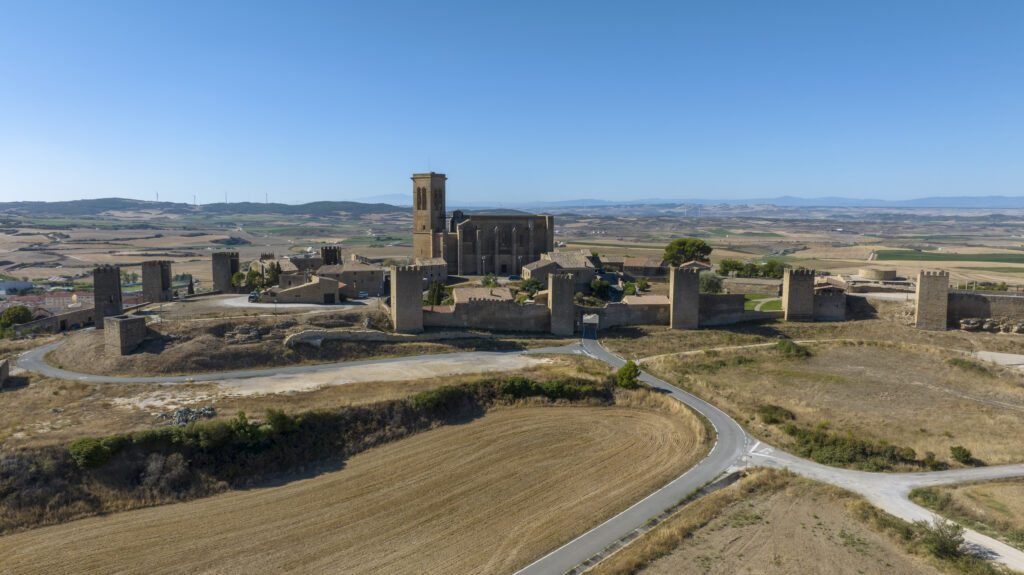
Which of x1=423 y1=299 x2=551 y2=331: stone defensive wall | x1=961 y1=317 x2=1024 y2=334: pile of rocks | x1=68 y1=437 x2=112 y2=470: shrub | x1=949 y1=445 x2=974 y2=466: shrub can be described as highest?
x1=423 y1=299 x2=551 y2=331: stone defensive wall

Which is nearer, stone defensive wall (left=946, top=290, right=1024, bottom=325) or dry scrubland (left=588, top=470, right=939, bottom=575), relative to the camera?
dry scrubland (left=588, top=470, right=939, bottom=575)

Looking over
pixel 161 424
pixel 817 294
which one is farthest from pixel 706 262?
pixel 161 424

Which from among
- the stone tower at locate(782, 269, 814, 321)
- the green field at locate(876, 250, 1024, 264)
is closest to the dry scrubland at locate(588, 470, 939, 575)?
the stone tower at locate(782, 269, 814, 321)

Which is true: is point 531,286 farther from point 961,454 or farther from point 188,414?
point 961,454

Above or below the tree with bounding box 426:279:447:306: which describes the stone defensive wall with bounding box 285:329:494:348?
below

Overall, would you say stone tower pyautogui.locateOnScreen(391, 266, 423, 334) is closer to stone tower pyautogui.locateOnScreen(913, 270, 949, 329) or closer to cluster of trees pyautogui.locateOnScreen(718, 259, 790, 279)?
stone tower pyautogui.locateOnScreen(913, 270, 949, 329)

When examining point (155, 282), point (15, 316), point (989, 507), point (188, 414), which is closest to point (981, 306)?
point (989, 507)

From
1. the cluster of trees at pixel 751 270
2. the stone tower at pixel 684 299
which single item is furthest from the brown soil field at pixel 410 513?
the cluster of trees at pixel 751 270

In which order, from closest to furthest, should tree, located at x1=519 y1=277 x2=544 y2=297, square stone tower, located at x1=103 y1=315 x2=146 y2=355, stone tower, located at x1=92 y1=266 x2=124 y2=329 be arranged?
square stone tower, located at x1=103 y1=315 x2=146 y2=355 → stone tower, located at x1=92 y1=266 x2=124 y2=329 → tree, located at x1=519 y1=277 x2=544 y2=297
